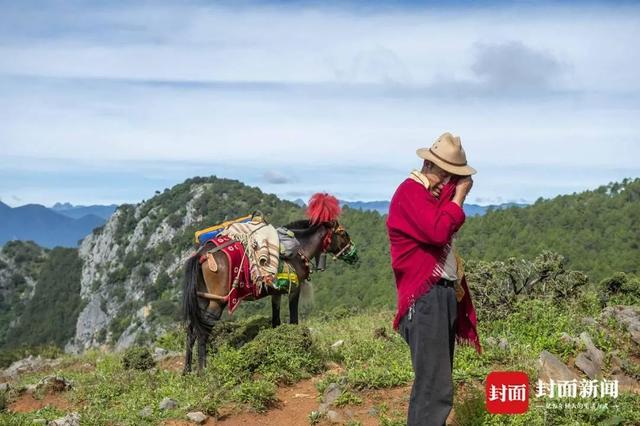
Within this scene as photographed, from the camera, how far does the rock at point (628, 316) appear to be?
28.1ft

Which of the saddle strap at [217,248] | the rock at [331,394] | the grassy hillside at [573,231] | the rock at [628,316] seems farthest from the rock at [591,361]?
the grassy hillside at [573,231]

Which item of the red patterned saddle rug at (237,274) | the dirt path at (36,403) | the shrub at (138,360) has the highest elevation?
the red patterned saddle rug at (237,274)

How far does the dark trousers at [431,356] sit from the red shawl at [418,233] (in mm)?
106

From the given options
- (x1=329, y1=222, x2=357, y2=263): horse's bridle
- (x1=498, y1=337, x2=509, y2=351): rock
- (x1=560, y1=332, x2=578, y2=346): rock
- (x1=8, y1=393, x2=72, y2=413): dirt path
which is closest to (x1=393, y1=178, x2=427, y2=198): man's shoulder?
(x1=498, y1=337, x2=509, y2=351): rock

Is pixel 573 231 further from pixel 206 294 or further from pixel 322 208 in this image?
pixel 206 294

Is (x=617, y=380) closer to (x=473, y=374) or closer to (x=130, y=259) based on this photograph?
(x=473, y=374)

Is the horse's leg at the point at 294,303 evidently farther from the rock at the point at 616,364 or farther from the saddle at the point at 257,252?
the rock at the point at 616,364

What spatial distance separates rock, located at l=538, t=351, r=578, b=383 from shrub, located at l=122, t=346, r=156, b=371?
667 centimetres

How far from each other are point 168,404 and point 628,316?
6229 mm

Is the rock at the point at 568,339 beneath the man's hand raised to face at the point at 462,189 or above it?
beneath

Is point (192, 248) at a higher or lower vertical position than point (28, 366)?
higher

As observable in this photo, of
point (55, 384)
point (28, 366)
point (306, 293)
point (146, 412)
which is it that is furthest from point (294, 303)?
point (28, 366)

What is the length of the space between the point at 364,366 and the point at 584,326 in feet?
10.2

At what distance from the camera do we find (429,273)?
5199 mm
